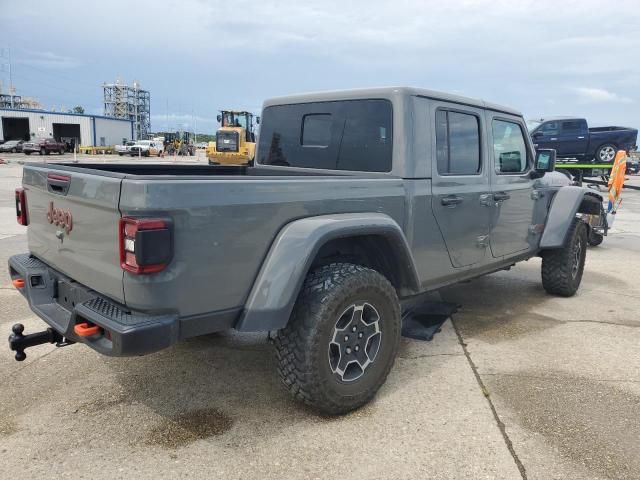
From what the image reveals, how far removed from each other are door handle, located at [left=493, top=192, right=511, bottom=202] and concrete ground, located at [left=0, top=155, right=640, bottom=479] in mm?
1143

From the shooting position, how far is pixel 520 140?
4.78 m

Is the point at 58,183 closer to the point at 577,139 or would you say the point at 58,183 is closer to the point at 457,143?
the point at 457,143

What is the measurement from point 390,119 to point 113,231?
188 centimetres

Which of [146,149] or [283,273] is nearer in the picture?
[283,273]

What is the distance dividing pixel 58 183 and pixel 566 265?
4.71 metres

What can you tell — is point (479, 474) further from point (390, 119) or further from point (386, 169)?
point (390, 119)

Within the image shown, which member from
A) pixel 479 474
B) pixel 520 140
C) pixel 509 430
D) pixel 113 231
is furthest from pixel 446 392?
pixel 520 140

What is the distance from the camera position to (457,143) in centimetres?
384

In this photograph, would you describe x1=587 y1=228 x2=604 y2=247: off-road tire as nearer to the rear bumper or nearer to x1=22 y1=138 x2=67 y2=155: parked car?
the rear bumper

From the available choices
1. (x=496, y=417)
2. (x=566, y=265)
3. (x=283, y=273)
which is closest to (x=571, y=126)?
(x=566, y=265)

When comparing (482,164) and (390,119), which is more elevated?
(390,119)

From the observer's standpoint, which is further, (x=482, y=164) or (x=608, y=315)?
(x=608, y=315)

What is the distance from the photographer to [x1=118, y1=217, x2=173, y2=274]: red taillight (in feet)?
7.22

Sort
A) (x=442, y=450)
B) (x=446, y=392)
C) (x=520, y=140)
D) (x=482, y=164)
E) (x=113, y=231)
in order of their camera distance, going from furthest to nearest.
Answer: (x=520, y=140)
(x=482, y=164)
(x=446, y=392)
(x=442, y=450)
(x=113, y=231)
